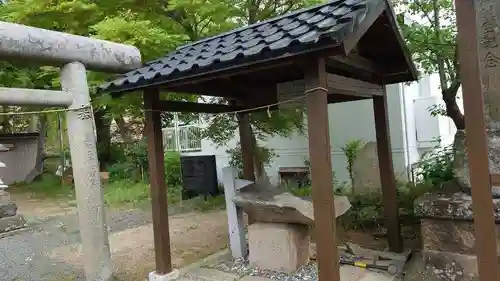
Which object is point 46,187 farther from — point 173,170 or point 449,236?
point 449,236

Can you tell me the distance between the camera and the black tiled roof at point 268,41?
295 centimetres

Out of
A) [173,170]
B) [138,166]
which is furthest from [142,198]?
[138,166]

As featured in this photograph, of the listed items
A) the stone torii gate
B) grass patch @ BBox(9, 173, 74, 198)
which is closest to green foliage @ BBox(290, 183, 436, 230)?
the stone torii gate

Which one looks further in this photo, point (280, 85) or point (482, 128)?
→ point (280, 85)

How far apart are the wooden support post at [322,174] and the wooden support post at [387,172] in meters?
2.17

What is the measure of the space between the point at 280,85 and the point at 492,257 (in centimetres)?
312

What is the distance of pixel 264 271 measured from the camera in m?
4.74

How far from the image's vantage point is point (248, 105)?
235 inches

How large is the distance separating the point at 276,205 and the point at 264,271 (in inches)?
37.5

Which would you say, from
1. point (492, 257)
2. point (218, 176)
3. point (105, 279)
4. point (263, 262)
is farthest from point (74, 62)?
point (218, 176)

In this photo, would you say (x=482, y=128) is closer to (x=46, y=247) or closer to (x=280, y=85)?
(x=280, y=85)

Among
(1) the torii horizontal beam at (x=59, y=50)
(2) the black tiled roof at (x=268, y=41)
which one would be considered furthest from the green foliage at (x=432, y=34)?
(1) the torii horizontal beam at (x=59, y=50)

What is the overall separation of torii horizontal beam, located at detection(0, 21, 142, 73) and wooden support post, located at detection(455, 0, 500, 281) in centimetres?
371

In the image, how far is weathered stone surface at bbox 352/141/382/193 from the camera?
9094mm
